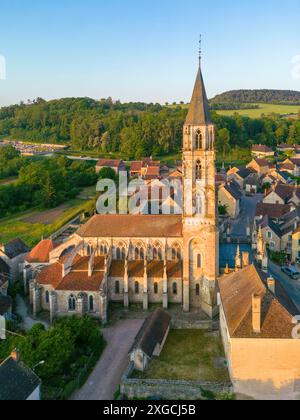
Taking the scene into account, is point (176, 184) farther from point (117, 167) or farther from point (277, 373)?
point (277, 373)

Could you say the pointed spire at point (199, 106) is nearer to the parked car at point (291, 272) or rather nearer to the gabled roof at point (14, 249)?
the parked car at point (291, 272)

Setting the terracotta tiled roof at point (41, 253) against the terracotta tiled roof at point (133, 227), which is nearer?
the terracotta tiled roof at point (133, 227)

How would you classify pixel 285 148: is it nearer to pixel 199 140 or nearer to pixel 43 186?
pixel 43 186

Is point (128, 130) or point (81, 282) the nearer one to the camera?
point (81, 282)

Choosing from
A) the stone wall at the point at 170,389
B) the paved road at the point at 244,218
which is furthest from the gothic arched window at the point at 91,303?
the paved road at the point at 244,218

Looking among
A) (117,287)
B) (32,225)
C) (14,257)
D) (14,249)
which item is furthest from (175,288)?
(32,225)

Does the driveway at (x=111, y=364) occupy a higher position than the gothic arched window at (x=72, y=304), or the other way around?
the gothic arched window at (x=72, y=304)
